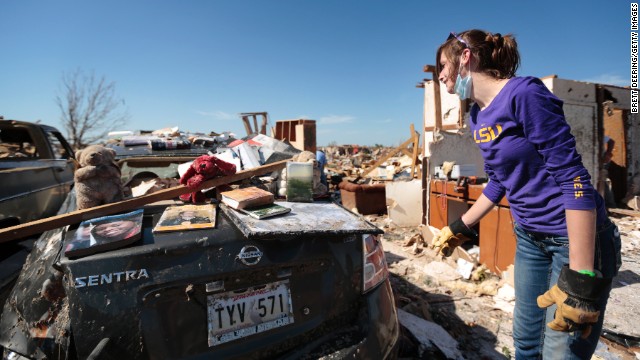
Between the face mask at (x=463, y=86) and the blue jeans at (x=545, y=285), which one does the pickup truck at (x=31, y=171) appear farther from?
the blue jeans at (x=545, y=285)

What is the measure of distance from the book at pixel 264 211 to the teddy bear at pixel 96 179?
0.96 meters

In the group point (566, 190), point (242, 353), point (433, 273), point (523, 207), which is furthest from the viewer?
point (433, 273)

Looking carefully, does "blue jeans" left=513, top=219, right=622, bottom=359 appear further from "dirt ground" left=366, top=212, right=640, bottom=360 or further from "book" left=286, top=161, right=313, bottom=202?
"book" left=286, top=161, right=313, bottom=202

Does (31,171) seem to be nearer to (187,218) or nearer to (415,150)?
(187,218)

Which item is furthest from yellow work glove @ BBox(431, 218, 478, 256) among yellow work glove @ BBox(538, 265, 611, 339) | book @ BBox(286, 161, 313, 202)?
book @ BBox(286, 161, 313, 202)

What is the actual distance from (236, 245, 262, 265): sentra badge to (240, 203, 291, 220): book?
23cm

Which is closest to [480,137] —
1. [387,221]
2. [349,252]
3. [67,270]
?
[349,252]

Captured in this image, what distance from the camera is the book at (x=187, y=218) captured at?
145 centimetres

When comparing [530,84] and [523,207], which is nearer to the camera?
[530,84]

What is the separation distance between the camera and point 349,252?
5.23 feet

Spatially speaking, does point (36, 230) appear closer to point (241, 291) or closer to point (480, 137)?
point (241, 291)

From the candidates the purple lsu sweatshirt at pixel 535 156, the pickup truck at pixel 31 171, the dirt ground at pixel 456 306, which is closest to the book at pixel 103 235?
the purple lsu sweatshirt at pixel 535 156

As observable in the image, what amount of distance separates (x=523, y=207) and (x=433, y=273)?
3.00 metres

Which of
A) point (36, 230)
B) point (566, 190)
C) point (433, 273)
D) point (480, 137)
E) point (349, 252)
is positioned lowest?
point (433, 273)
